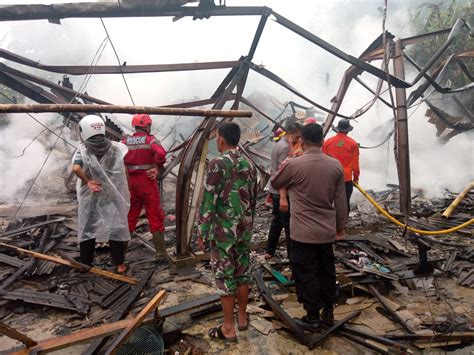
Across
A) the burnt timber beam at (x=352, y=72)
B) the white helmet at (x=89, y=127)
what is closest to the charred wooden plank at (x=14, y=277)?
the white helmet at (x=89, y=127)

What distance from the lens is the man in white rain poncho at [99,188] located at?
159 inches

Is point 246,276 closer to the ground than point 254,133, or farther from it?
closer to the ground

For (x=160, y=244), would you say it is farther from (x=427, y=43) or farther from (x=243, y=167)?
(x=427, y=43)

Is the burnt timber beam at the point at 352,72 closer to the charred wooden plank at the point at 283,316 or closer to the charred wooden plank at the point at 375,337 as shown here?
the charred wooden plank at the point at 283,316

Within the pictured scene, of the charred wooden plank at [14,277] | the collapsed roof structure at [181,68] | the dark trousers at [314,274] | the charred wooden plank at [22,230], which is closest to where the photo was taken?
the dark trousers at [314,274]

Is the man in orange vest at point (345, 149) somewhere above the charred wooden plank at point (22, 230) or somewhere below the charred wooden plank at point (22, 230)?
above

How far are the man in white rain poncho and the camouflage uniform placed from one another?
1.74 meters

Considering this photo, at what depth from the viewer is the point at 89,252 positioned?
4.31 metres

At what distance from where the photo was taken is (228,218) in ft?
9.79

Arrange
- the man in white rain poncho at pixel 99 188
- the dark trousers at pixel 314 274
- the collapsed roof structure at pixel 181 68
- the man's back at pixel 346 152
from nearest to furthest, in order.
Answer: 1. the dark trousers at pixel 314 274
2. the collapsed roof structure at pixel 181 68
3. the man in white rain poncho at pixel 99 188
4. the man's back at pixel 346 152

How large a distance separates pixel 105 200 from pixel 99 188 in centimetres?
24

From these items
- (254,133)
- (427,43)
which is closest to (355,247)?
(254,133)

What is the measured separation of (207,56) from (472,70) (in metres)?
17.3

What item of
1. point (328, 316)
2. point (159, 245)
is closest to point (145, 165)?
point (159, 245)
